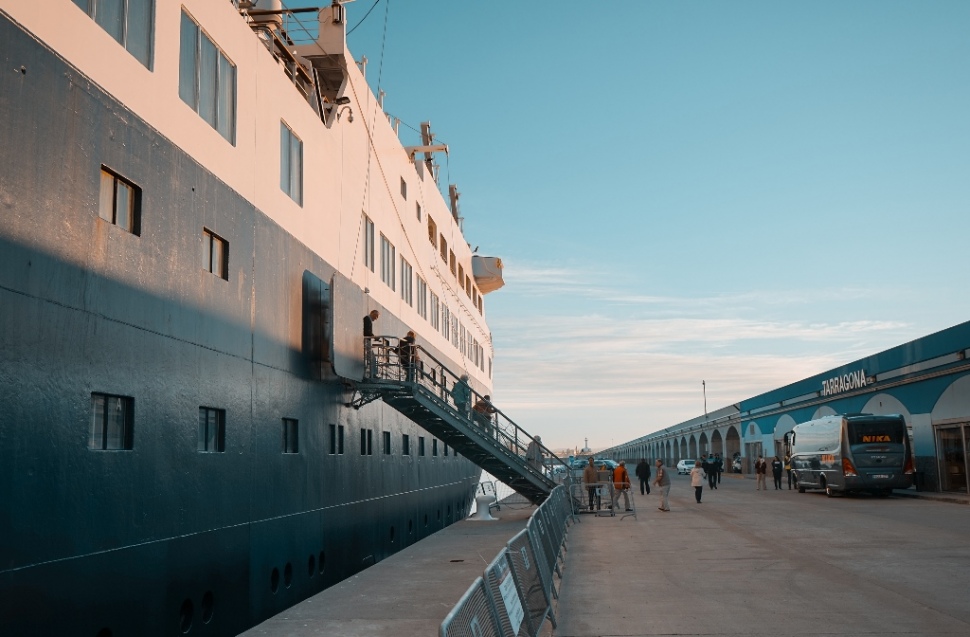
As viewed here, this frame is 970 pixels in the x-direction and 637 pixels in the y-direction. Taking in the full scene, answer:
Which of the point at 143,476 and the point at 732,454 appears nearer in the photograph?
the point at 143,476

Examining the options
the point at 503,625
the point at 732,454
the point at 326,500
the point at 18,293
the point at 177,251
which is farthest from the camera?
the point at 732,454

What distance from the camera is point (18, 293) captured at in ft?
27.9

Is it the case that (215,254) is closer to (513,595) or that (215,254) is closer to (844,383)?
(513,595)

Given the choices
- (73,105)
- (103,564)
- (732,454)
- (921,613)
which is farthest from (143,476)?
(732,454)

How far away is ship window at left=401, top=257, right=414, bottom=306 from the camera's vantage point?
82.8 ft

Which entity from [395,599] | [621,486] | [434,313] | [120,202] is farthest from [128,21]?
[434,313]

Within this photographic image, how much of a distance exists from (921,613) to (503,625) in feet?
19.9

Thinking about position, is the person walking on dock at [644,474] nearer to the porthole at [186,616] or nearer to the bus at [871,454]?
the bus at [871,454]

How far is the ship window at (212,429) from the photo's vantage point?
12.2 metres

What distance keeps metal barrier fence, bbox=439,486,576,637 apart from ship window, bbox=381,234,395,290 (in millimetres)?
11411

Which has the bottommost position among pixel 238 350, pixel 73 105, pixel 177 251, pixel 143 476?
pixel 143 476

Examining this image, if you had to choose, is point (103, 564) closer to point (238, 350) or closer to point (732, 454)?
point (238, 350)

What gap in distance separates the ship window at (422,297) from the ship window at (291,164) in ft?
36.4

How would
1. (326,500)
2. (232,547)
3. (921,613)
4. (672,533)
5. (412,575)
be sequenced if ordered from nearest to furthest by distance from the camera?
1. (921,613)
2. (232,547)
3. (412,575)
4. (326,500)
5. (672,533)
